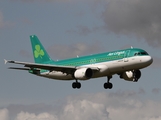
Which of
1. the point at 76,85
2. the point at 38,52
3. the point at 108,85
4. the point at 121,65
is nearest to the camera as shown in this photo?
the point at 121,65

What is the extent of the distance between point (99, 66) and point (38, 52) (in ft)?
74.9

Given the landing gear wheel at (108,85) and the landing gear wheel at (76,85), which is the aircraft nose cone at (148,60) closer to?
the landing gear wheel at (108,85)

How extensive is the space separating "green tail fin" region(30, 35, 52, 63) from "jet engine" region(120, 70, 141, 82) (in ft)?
59.3

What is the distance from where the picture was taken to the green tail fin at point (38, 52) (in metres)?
121

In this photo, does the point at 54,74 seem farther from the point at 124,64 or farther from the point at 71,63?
the point at 124,64

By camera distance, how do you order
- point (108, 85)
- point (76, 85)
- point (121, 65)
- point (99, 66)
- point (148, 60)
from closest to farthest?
point (148, 60) → point (121, 65) → point (99, 66) → point (76, 85) → point (108, 85)

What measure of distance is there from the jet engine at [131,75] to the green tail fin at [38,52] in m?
18.1

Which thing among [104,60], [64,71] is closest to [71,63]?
[64,71]

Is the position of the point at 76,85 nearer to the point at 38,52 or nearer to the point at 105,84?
the point at 105,84

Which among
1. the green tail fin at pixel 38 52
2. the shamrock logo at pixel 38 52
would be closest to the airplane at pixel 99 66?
the green tail fin at pixel 38 52

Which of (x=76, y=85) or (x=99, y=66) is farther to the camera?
(x=76, y=85)

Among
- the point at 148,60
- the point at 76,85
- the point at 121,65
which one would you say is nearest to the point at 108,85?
the point at 76,85

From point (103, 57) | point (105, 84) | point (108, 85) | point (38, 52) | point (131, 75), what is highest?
point (38, 52)

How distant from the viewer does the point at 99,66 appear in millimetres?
102438
